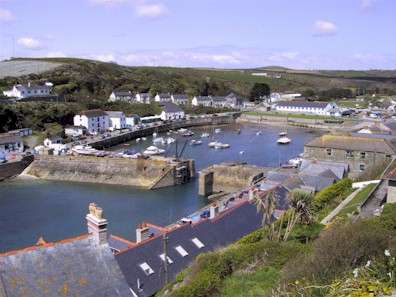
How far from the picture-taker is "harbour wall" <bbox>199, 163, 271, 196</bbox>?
4056cm

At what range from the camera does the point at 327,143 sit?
39375 millimetres

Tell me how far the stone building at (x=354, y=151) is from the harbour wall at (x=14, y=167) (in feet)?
91.3

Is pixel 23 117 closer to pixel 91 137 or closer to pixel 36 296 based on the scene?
pixel 91 137

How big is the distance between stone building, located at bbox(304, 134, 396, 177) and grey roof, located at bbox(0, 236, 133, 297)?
28.1 m

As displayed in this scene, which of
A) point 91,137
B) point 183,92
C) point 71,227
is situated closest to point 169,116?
point 91,137

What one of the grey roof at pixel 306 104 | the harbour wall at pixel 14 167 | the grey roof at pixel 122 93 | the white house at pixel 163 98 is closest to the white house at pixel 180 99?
the white house at pixel 163 98

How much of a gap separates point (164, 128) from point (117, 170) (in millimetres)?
36998

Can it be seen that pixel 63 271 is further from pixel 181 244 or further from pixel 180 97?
pixel 180 97

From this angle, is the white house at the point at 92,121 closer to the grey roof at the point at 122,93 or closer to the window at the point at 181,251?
the grey roof at the point at 122,93

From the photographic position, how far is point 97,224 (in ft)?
37.7

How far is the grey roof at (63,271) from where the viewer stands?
10539 millimetres

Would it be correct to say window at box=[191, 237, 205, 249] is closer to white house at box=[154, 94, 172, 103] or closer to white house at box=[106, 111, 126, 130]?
white house at box=[106, 111, 126, 130]

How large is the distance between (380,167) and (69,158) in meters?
28.9

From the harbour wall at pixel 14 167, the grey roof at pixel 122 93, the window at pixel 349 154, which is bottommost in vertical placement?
the harbour wall at pixel 14 167
